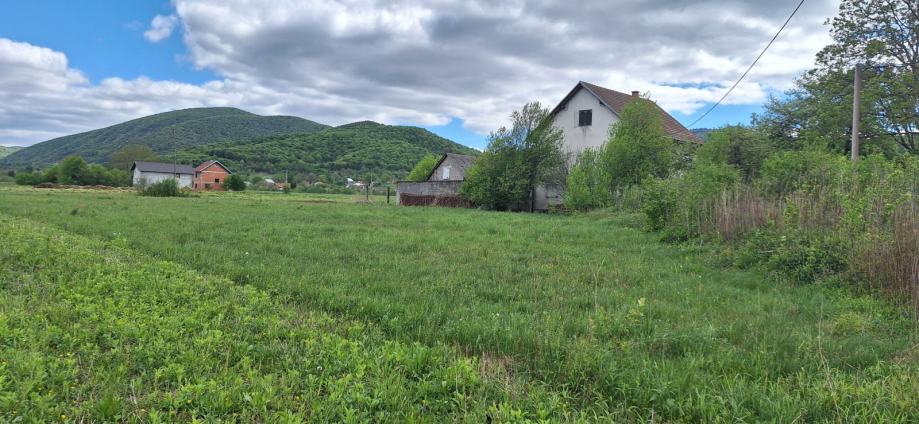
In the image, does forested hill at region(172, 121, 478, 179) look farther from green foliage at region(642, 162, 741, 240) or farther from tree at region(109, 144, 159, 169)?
green foliage at region(642, 162, 741, 240)

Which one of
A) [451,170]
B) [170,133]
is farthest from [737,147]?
[170,133]

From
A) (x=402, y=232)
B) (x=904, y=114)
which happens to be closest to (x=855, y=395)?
(x=402, y=232)

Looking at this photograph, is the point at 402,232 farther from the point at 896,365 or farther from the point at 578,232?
the point at 896,365

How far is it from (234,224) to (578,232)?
28.1 feet

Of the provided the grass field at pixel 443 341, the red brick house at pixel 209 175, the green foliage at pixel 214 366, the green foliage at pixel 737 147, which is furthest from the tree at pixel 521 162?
the red brick house at pixel 209 175

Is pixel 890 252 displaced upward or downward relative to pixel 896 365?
upward

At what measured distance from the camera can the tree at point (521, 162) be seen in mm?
23062

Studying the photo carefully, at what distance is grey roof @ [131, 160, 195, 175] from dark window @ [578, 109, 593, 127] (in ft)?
227

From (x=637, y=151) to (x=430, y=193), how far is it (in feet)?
40.5

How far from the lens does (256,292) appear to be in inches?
180

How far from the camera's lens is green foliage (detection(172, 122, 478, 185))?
83.8 m

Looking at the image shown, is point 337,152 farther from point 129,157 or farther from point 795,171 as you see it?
point 795,171

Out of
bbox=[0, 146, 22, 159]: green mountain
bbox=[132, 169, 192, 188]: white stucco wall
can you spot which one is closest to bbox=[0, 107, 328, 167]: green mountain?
bbox=[132, 169, 192, 188]: white stucco wall

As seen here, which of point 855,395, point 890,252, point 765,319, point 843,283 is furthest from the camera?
point 843,283
